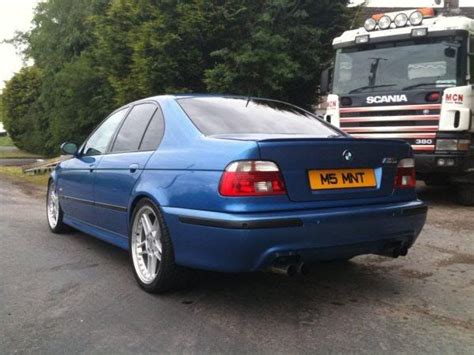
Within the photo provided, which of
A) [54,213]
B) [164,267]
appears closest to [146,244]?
[164,267]

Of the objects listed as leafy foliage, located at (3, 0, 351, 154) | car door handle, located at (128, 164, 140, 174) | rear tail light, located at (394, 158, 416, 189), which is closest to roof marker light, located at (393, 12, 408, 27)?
leafy foliage, located at (3, 0, 351, 154)

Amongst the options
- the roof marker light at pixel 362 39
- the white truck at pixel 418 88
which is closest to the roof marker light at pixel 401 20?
the white truck at pixel 418 88

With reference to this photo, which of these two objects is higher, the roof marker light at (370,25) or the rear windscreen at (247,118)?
the roof marker light at (370,25)

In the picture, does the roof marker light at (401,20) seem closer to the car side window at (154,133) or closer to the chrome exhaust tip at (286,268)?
the car side window at (154,133)

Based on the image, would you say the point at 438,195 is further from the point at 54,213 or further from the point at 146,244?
the point at 146,244

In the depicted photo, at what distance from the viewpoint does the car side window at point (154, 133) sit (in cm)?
450

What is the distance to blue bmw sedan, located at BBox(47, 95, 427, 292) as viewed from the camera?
359 centimetres

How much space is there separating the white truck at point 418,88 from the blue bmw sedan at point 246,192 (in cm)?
400

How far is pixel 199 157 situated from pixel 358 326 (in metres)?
1.49

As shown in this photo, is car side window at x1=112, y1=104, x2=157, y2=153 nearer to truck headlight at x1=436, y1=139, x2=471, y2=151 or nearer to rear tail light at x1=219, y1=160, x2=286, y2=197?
rear tail light at x1=219, y1=160, x2=286, y2=197

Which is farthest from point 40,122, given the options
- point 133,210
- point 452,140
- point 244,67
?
point 133,210

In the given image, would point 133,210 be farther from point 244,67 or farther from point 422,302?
point 244,67

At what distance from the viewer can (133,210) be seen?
453 centimetres

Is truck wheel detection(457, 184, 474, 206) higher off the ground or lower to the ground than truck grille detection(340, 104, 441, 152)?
lower
